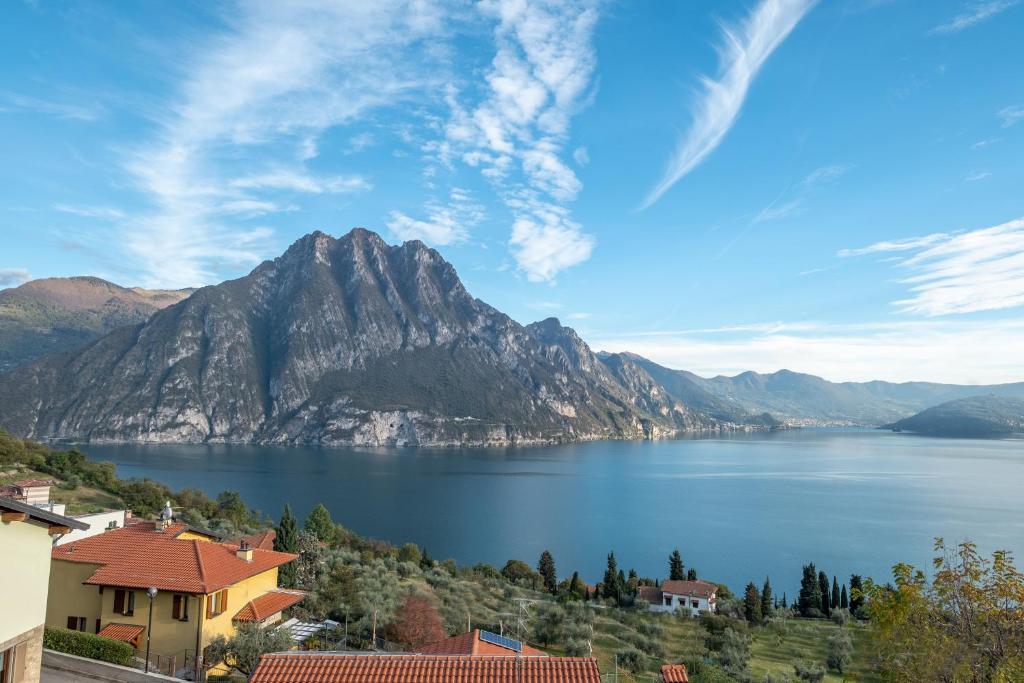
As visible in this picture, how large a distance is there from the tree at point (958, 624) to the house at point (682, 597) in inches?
1462

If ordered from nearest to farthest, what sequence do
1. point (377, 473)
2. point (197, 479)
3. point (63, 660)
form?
1. point (63, 660)
2. point (197, 479)
3. point (377, 473)

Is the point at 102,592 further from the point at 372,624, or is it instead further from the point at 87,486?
the point at 87,486

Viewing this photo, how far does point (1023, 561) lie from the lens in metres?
64.2

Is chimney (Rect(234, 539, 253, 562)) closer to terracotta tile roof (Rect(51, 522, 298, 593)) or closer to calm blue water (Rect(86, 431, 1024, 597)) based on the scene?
terracotta tile roof (Rect(51, 522, 298, 593))

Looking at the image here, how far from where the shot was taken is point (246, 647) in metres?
16.9

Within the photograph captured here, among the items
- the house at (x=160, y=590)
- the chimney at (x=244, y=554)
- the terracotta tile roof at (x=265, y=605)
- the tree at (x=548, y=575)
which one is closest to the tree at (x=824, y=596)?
the tree at (x=548, y=575)

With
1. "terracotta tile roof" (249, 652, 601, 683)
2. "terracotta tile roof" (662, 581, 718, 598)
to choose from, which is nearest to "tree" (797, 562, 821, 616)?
"terracotta tile roof" (662, 581, 718, 598)

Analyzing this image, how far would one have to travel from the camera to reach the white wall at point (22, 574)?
8.07 metres

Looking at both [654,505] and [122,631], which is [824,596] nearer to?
[122,631]

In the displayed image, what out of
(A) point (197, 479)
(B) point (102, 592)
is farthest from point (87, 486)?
(A) point (197, 479)

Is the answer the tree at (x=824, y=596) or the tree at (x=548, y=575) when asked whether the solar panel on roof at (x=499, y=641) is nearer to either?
the tree at (x=548, y=575)

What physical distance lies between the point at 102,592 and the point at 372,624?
27.5 ft

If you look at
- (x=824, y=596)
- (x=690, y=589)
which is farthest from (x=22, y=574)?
(x=824, y=596)

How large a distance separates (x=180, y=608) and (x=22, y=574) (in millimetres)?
10978
